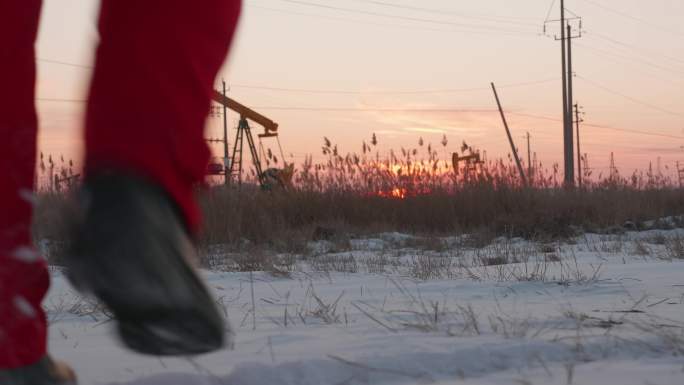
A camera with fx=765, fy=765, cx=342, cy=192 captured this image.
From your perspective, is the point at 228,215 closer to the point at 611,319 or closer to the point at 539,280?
the point at 539,280

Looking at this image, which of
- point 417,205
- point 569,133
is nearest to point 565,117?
point 569,133

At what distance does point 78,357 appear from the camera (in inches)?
51.6

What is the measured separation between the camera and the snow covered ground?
1141 mm

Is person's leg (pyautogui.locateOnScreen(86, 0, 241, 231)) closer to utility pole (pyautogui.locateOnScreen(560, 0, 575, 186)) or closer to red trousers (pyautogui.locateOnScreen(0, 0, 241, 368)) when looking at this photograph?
red trousers (pyautogui.locateOnScreen(0, 0, 241, 368))

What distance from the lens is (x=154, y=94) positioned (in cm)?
80

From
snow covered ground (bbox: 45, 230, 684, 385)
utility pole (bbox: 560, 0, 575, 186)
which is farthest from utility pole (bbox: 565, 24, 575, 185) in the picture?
snow covered ground (bbox: 45, 230, 684, 385)

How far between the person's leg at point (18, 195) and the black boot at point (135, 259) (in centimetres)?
12

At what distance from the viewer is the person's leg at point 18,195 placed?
0.86 meters

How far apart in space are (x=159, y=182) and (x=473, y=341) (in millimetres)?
739

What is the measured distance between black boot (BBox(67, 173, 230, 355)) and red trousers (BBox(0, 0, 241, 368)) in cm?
2

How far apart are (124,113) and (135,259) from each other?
0.50ft

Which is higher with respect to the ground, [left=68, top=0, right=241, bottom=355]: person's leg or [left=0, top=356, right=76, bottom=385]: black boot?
[left=68, top=0, right=241, bottom=355]: person's leg

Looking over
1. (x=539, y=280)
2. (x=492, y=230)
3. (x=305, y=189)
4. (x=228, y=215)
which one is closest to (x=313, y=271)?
(x=539, y=280)

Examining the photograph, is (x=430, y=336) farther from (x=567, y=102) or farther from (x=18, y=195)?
(x=567, y=102)
